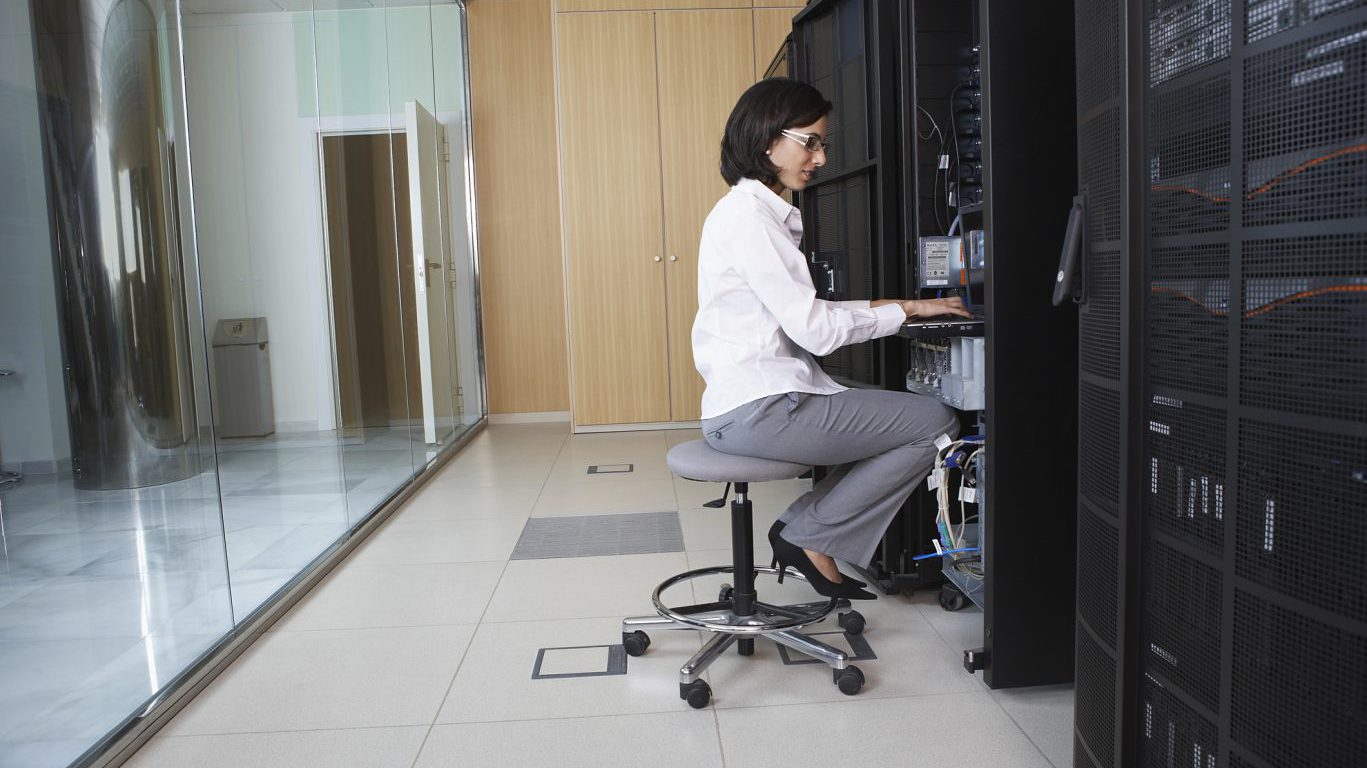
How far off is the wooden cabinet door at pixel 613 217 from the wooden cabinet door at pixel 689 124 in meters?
0.07

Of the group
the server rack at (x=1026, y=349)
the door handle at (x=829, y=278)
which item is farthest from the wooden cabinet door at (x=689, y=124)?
the server rack at (x=1026, y=349)

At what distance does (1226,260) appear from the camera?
1.15 metres

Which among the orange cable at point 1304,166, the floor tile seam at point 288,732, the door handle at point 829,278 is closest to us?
the orange cable at point 1304,166

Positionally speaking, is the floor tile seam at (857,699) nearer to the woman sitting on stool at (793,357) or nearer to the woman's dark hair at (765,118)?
the woman sitting on stool at (793,357)

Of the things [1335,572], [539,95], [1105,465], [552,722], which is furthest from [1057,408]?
[539,95]

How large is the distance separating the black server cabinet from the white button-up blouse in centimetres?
61

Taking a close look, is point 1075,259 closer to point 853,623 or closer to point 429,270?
point 853,623

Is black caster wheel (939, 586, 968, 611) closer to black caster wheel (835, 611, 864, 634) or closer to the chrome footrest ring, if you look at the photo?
black caster wheel (835, 611, 864, 634)

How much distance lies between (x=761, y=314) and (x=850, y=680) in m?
0.84

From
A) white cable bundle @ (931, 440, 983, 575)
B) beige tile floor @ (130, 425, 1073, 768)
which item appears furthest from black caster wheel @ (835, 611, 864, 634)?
white cable bundle @ (931, 440, 983, 575)

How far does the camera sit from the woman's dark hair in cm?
218

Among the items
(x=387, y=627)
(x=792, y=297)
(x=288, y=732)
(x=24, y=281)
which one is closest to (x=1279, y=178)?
(x=792, y=297)

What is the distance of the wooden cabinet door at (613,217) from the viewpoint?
586cm

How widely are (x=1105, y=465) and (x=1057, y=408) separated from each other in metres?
0.55
